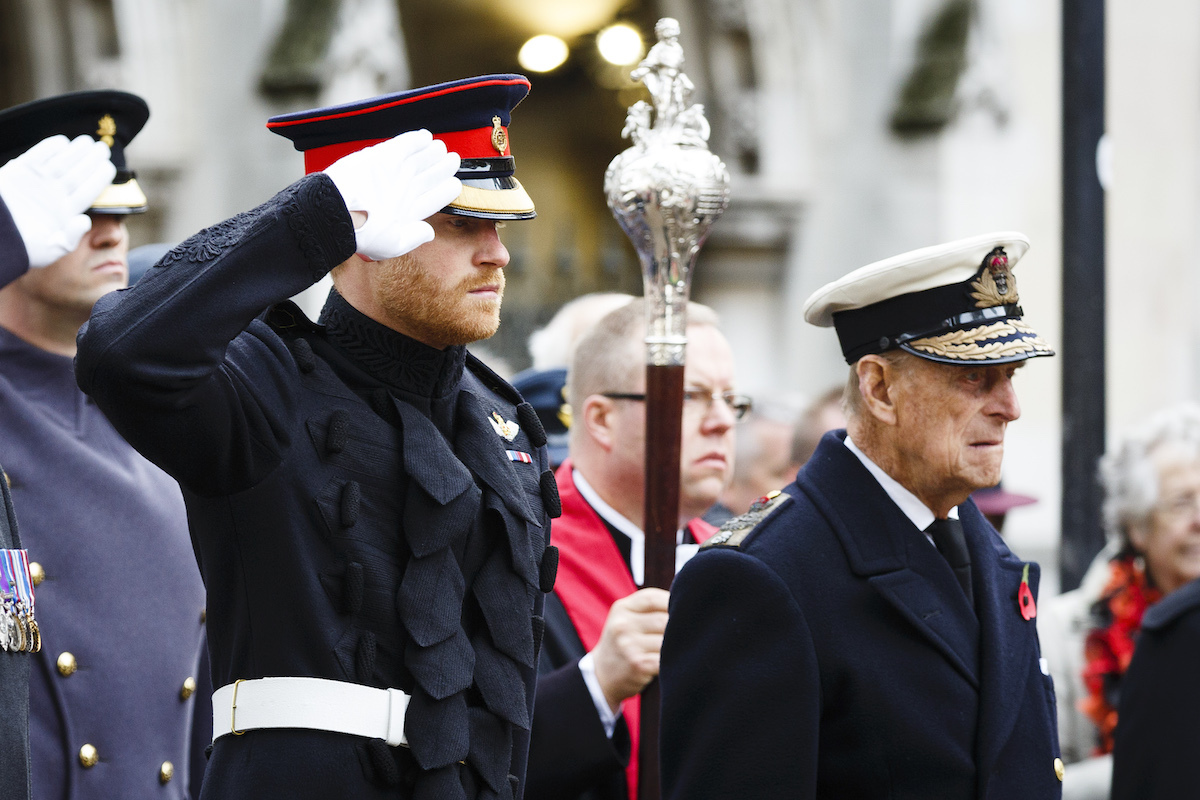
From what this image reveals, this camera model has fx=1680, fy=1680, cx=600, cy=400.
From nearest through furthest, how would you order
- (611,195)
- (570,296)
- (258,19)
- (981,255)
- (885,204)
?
(981,255) → (611,195) → (258,19) → (885,204) → (570,296)

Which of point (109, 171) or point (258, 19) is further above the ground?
point (258, 19)

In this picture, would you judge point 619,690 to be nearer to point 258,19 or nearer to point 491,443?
point 491,443

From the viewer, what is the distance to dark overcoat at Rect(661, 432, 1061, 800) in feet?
8.75

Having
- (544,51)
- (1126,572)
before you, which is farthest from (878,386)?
(544,51)

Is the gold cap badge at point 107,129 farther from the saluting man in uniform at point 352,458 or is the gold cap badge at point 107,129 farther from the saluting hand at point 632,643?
the saluting hand at point 632,643

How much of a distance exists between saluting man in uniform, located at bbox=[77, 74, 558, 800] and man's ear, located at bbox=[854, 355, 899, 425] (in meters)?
0.65

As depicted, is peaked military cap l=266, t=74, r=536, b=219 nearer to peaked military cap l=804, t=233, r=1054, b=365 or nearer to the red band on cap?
the red band on cap

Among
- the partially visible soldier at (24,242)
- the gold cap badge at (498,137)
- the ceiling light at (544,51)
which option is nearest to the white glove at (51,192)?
the partially visible soldier at (24,242)

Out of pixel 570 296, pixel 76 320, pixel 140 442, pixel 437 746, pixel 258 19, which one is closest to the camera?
pixel 140 442

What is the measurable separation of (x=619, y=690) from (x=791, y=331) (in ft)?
21.7

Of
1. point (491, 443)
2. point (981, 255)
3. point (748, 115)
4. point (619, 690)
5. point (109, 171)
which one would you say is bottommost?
point (619, 690)

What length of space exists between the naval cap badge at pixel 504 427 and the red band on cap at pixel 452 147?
450mm

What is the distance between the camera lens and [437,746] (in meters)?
2.42

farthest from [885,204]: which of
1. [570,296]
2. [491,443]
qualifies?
[491,443]
